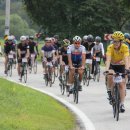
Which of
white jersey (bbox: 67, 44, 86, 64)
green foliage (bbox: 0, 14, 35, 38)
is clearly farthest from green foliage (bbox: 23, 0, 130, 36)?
green foliage (bbox: 0, 14, 35, 38)

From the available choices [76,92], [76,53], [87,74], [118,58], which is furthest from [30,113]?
[87,74]

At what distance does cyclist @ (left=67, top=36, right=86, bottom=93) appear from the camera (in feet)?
57.3

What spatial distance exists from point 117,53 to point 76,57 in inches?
155

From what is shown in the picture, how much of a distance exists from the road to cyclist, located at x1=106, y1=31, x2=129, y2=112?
2.16 ft

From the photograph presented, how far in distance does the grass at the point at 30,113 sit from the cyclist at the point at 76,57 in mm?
962

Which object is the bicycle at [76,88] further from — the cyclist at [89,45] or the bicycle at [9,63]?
the bicycle at [9,63]

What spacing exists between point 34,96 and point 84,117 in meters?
3.59

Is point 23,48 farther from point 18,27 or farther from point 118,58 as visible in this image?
point 18,27

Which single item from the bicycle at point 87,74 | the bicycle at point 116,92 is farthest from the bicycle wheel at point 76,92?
the bicycle at point 87,74

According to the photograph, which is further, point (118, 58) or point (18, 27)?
point (18, 27)

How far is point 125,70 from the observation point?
Result: 14.0 metres

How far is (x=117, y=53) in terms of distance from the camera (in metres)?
14.1

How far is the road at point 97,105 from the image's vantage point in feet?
41.5

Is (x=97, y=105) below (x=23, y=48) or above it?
below
